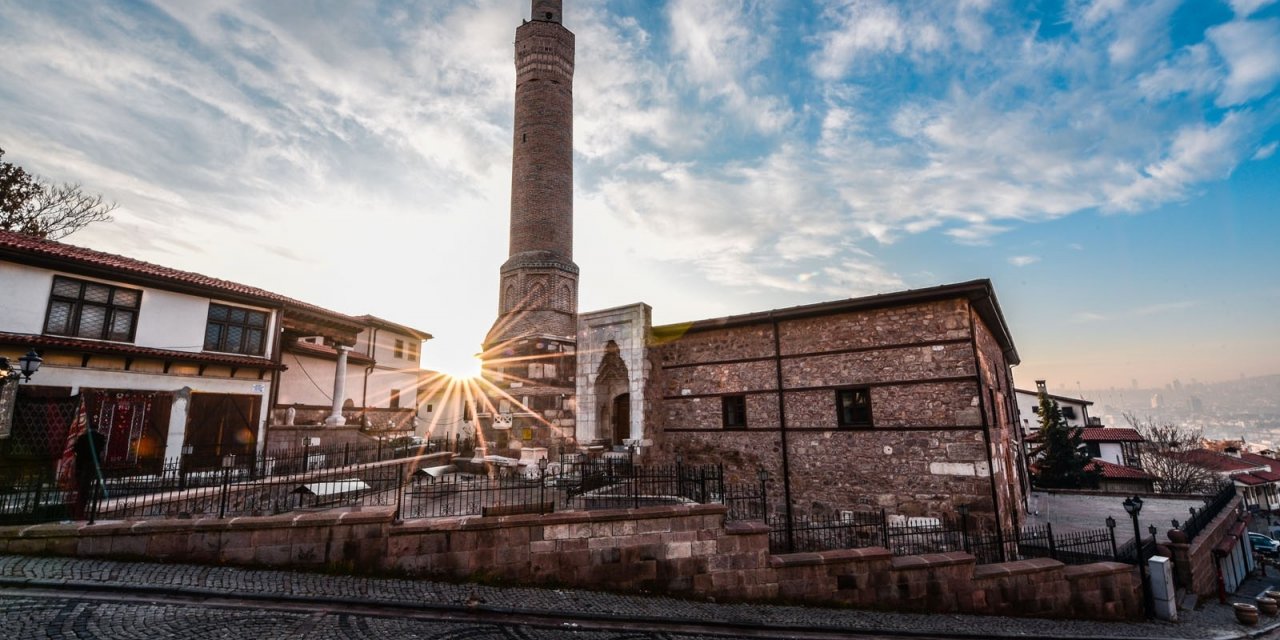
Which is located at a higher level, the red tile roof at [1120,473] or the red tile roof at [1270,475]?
the red tile roof at [1120,473]

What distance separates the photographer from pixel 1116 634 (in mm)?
9648

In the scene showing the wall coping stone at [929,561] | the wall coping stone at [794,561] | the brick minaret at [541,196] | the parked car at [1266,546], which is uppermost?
the brick minaret at [541,196]

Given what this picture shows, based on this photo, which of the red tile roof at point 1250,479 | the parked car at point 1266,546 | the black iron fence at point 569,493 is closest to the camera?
the black iron fence at point 569,493

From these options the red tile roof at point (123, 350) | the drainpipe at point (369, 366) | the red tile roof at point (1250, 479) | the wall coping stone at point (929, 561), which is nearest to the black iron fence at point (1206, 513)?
the wall coping stone at point (929, 561)

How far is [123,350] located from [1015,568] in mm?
21164

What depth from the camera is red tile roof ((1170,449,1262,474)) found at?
43219 millimetres

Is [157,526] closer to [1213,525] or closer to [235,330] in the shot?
[235,330]

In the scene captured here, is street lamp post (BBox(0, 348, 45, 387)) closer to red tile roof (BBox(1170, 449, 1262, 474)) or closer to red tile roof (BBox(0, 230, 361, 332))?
red tile roof (BBox(0, 230, 361, 332))

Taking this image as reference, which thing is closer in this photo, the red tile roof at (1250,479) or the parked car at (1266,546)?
the parked car at (1266,546)

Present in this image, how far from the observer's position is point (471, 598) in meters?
7.56

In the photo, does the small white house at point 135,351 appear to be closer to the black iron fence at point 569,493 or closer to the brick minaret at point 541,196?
the black iron fence at point 569,493

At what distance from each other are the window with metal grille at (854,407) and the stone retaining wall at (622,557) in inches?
159

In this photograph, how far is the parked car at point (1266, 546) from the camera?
83.2 feet

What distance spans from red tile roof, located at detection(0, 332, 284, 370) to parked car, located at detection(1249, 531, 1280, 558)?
43.9m
